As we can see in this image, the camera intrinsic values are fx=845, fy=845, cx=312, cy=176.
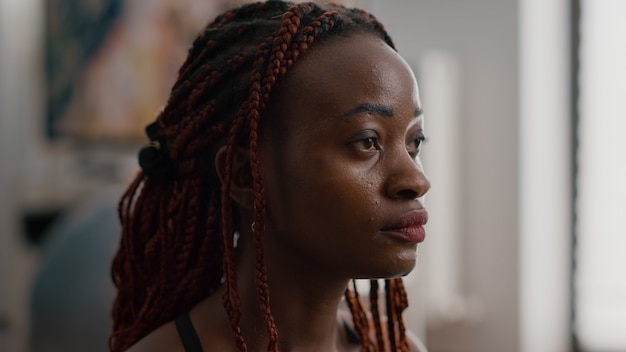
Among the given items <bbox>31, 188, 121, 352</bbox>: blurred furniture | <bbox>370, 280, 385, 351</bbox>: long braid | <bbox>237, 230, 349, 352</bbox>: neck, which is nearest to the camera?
<bbox>237, 230, 349, 352</bbox>: neck

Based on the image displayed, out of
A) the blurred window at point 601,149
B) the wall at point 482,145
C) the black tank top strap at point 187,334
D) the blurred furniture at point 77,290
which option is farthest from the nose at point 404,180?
the blurred window at point 601,149

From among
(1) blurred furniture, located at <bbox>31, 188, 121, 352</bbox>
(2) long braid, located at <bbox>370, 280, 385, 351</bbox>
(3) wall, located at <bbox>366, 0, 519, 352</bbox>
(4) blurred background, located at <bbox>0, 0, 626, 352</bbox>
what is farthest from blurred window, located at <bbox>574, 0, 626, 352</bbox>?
(2) long braid, located at <bbox>370, 280, 385, 351</bbox>

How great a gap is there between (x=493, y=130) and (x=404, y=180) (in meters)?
3.13

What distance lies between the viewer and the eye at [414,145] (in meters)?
1.09

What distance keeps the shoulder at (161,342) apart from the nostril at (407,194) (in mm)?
358

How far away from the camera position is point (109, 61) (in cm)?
394

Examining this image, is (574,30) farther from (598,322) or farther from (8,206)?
(8,206)

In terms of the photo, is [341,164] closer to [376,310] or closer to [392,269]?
[392,269]

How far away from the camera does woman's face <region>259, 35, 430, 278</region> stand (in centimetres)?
102

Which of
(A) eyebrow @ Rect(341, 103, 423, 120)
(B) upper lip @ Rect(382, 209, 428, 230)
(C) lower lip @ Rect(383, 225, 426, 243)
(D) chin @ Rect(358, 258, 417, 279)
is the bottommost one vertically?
(D) chin @ Rect(358, 258, 417, 279)

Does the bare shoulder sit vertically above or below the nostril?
below

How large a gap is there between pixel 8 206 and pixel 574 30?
2681 millimetres

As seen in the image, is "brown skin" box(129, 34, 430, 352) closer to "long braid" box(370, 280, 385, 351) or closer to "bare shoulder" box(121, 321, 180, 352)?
"bare shoulder" box(121, 321, 180, 352)

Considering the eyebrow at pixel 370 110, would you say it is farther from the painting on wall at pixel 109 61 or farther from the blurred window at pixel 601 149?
the blurred window at pixel 601 149
